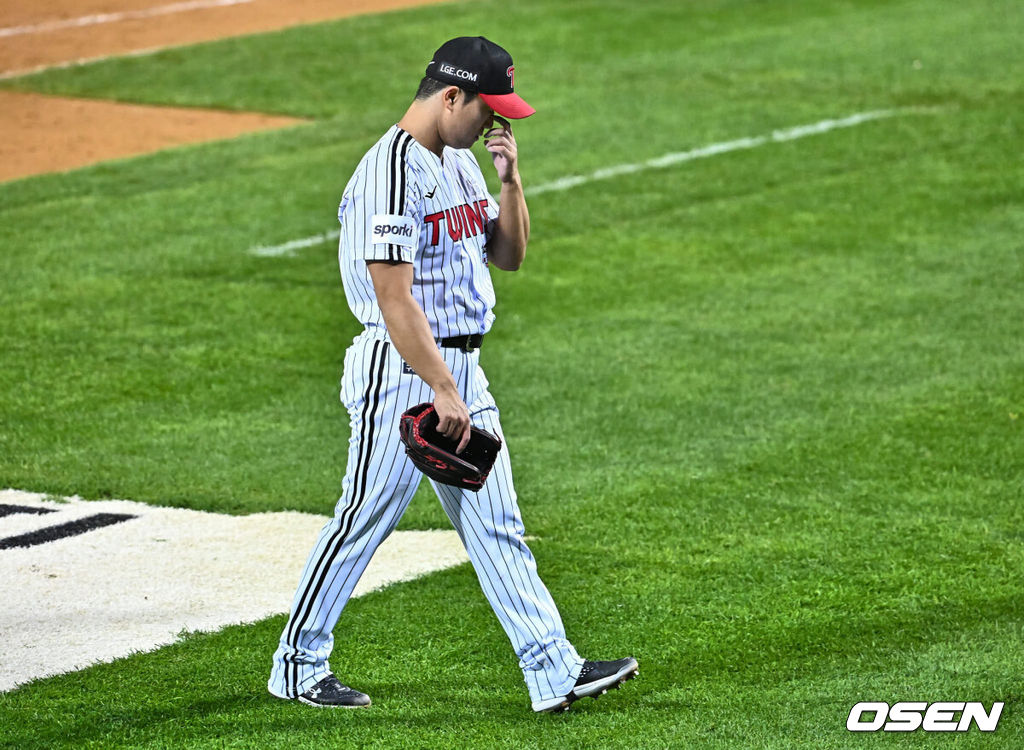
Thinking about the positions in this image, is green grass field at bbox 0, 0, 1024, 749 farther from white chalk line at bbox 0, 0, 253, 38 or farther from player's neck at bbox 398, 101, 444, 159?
white chalk line at bbox 0, 0, 253, 38

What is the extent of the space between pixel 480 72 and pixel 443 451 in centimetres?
110

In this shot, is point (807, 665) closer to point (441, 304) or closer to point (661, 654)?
point (661, 654)

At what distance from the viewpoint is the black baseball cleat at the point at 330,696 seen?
16.5 feet

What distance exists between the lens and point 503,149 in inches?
193

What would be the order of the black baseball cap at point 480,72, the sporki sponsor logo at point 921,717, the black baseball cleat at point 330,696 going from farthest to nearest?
1. the black baseball cleat at point 330,696
2. the sporki sponsor logo at point 921,717
3. the black baseball cap at point 480,72

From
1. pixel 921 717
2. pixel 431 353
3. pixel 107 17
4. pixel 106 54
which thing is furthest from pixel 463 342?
pixel 107 17

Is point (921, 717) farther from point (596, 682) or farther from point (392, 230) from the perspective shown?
point (392, 230)

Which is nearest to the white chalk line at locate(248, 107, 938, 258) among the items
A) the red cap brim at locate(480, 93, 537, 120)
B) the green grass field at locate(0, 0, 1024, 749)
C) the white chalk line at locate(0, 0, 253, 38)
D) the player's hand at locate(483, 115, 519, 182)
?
the green grass field at locate(0, 0, 1024, 749)

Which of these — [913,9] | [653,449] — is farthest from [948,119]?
[653,449]

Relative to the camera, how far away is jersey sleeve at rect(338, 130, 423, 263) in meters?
4.57

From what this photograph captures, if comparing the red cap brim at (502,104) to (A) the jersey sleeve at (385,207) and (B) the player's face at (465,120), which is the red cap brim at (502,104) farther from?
(A) the jersey sleeve at (385,207)

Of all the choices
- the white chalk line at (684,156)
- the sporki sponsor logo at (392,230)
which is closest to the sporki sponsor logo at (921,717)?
the sporki sponsor logo at (392,230)

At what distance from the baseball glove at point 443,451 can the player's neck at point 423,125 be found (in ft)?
2.56

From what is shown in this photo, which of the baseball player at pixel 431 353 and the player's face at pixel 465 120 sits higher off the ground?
the player's face at pixel 465 120
